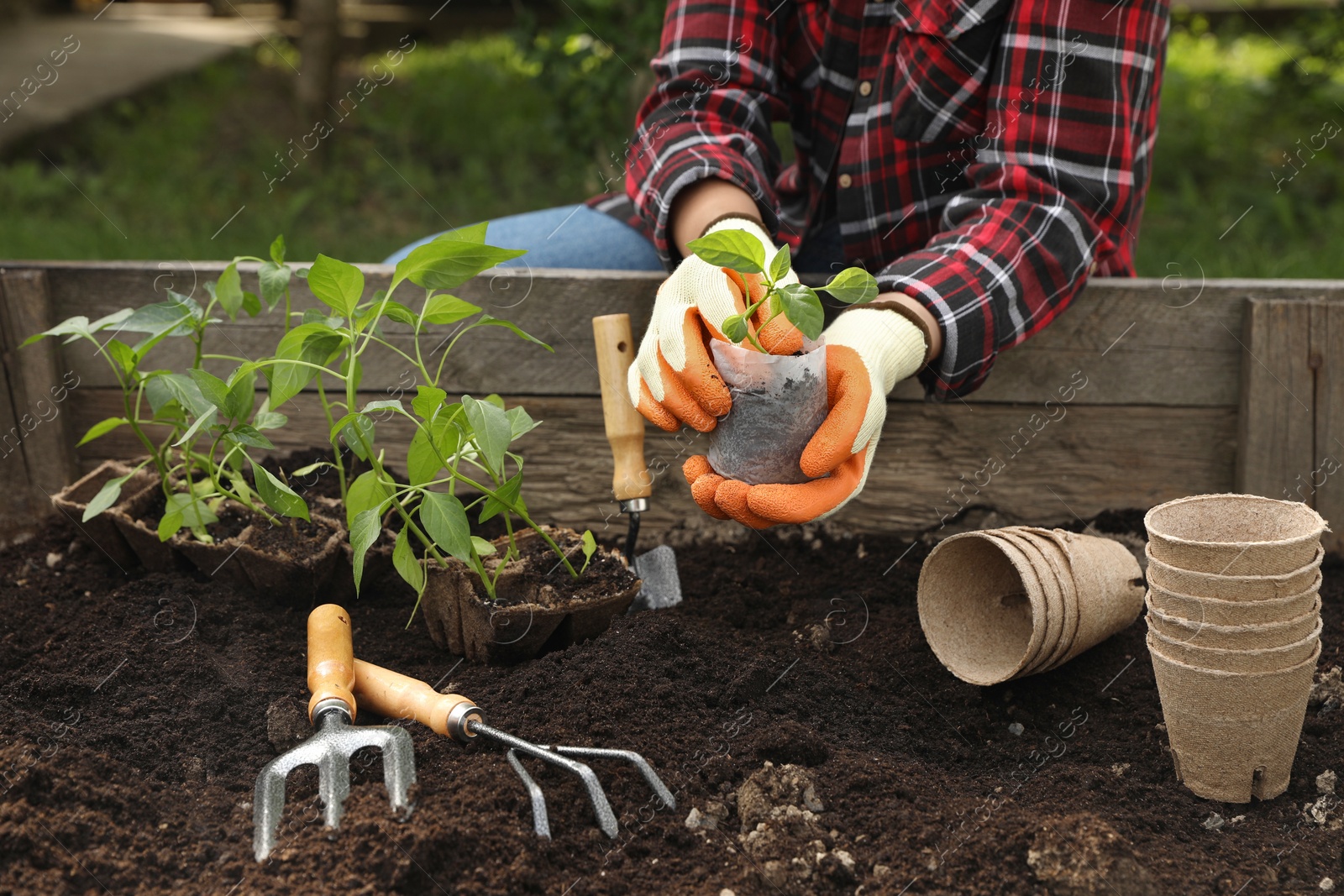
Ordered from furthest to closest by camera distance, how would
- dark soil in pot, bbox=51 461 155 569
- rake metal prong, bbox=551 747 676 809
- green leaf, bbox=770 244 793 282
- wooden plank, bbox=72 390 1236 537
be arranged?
wooden plank, bbox=72 390 1236 537 → dark soil in pot, bbox=51 461 155 569 → green leaf, bbox=770 244 793 282 → rake metal prong, bbox=551 747 676 809

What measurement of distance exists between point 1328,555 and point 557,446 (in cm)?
145

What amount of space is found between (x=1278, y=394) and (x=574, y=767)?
1523mm

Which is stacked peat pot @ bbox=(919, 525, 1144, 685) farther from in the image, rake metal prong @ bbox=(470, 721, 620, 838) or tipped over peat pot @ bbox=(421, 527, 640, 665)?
rake metal prong @ bbox=(470, 721, 620, 838)

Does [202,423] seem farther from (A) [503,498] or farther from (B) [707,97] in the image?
(B) [707,97]

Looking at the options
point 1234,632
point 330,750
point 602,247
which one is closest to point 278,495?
point 330,750

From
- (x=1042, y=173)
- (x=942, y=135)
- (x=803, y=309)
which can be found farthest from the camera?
(x=942, y=135)

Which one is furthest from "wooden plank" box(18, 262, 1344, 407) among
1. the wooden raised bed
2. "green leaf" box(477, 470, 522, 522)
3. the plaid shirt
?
"green leaf" box(477, 470, 522, 522)

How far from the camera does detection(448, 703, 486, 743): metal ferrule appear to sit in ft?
4.36

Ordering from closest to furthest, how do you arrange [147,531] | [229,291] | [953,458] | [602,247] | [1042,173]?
[229,291] < [147,531] < [1042,173] < [953,458] < [602,247]

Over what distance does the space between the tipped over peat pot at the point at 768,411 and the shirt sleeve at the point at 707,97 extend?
2.04 feet

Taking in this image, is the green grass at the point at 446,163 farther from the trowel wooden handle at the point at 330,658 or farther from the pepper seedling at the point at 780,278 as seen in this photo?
the trowel wooden handle at the point at 330,658

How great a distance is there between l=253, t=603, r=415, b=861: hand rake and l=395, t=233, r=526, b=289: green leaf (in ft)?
1.63

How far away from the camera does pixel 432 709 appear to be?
1356 mm

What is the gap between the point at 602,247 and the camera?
91.5 inches
